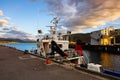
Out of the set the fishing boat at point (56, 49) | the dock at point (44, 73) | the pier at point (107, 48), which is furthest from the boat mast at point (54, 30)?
the pier at point (107, 48)

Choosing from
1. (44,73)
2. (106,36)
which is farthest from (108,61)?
(106,36)

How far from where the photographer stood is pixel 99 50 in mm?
76188

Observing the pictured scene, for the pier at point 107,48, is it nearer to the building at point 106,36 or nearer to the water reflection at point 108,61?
the building at point 106,36

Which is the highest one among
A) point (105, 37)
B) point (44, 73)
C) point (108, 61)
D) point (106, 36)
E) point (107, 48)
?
point (106, 36)

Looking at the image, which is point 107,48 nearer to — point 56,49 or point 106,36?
point 106,36

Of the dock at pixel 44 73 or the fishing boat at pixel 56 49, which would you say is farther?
the fishing boat at pixel 56 49

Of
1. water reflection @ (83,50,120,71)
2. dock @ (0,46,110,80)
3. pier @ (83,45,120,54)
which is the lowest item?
water reflection @ (83,50,120,71)

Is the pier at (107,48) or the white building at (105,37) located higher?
the white building at (105,37)

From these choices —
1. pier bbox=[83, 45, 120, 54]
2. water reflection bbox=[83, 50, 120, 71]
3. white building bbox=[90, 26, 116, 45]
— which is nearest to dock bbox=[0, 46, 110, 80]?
water reflection bbox=[83, 50, 120, 71]

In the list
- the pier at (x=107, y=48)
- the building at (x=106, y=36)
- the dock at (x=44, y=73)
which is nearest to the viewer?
the dock at (x=44, y=73)

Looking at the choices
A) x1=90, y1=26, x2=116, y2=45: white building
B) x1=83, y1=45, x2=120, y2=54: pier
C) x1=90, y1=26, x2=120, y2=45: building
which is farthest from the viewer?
x1=90, y1=26, x2=116, y2=45: white building

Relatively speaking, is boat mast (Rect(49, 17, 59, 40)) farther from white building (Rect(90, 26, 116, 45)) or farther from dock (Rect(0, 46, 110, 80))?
white building (Rect(90, 26, 116, 45))

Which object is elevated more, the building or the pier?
the building

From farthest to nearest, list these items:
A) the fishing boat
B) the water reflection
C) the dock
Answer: the water reflection < the fishing boat < the dock
